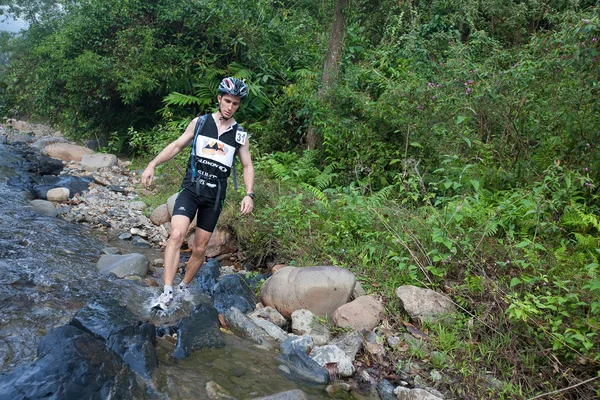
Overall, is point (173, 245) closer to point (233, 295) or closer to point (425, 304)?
point (233, 295)

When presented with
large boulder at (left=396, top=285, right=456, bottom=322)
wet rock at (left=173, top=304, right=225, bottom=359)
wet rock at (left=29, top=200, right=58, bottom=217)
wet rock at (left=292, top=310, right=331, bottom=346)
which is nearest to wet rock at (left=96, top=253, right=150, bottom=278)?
wet rock at (left=173, top=304, right=225, bottom=359)

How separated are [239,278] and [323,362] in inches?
76.7

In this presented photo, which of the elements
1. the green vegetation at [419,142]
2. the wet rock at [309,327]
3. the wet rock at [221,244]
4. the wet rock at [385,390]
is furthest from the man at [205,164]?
the wet rock at [221,244]

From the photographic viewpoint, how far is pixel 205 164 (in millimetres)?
4906

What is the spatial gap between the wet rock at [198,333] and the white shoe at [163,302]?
322mm

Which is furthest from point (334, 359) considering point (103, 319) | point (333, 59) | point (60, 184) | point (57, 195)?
point (60, 184)

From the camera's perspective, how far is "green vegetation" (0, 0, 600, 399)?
4309 mm

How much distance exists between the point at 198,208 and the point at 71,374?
2.27m

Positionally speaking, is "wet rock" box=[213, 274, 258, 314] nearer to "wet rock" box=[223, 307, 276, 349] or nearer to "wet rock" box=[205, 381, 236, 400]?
"wet rock" box=[223, 307, 276, 349]

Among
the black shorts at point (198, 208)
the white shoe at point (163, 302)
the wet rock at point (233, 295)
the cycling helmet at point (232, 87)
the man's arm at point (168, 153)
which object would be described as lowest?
the wet rock at point (233, 295)

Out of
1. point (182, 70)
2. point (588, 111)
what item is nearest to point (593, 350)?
point (588, 111)

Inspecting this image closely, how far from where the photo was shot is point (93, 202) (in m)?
9.28

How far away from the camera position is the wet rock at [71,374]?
2.99m

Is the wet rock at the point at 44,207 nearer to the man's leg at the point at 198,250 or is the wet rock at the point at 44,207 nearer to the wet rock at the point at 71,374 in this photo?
the man's leg at the point at 198,250
